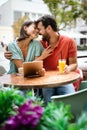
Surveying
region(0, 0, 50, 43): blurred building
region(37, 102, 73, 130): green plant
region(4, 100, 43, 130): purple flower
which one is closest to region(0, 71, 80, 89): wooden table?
region(37, 102, 73, 130): green plant

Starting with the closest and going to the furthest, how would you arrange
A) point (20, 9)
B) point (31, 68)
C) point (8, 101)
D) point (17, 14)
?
point (8, 101) → point (31, 68) → point (20, 9) → point (17, 14)

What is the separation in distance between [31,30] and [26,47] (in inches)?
7.1

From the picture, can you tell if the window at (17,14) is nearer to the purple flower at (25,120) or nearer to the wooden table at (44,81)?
the wooden table at (44,81)

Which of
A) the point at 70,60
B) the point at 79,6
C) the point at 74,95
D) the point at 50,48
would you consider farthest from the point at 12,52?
the point at 79,6

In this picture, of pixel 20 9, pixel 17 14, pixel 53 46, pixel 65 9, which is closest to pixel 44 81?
pixel 53 46

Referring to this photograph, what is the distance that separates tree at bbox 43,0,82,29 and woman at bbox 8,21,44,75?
7.51 meters

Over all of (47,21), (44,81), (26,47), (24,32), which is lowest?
(44,81)

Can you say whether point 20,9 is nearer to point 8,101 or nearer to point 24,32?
point 24,32

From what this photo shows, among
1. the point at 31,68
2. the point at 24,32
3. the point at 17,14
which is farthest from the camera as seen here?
the point at 17,14

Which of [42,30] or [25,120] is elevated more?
[42,30]

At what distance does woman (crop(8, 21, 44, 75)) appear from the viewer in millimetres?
2820

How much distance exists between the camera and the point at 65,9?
1136 centimetres

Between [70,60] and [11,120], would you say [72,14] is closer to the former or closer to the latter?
[70,60]

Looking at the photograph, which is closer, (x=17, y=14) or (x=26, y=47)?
(x=26, y=47)
